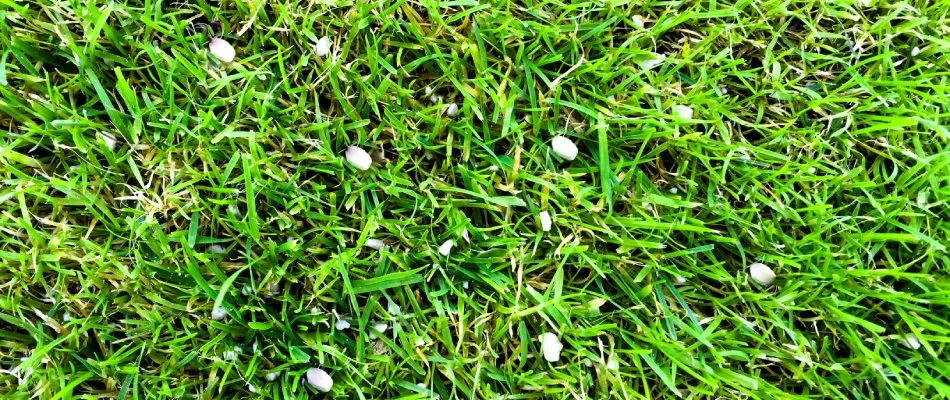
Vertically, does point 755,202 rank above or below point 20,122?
below

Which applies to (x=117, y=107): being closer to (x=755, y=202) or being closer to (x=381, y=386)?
(x=381, y=386)

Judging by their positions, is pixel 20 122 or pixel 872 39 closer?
pixel 20 122

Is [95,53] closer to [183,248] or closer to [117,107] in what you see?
[117,107]

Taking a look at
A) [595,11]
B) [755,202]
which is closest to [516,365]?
[755,202]

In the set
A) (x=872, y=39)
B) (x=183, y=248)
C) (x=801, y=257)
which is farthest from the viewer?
(x=872, y=39)

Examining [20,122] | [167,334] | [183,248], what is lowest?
[167,334]

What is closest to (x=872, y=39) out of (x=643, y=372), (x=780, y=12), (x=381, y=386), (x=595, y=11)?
(x=780, y=12)

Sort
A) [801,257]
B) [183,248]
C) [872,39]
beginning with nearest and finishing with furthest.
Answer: [183,248] → [801,257] → [872,39]
